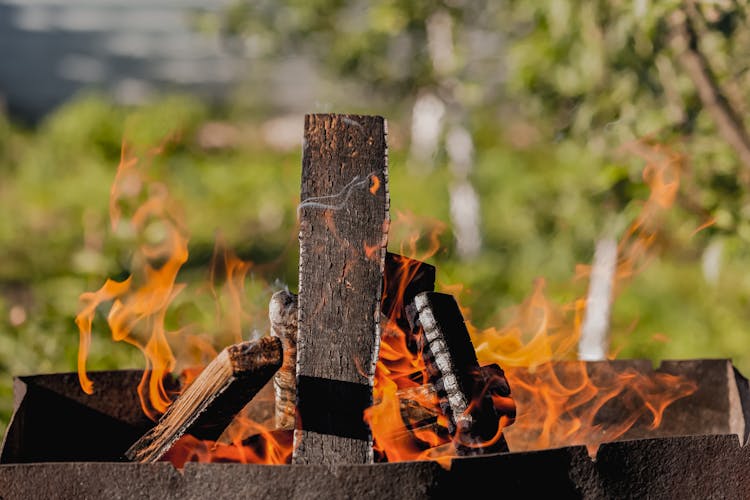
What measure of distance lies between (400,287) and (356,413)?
0.30 metres

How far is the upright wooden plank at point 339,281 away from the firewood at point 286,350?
10 centimetres

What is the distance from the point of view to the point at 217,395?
1.87m

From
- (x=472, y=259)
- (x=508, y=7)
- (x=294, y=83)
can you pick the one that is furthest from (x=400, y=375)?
(x=294, y=83)

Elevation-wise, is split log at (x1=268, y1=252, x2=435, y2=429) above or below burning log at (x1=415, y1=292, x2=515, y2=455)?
above

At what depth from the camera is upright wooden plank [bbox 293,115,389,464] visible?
188cm

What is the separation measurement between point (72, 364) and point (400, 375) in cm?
175

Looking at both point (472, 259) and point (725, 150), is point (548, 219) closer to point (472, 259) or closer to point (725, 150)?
point (725, 150)

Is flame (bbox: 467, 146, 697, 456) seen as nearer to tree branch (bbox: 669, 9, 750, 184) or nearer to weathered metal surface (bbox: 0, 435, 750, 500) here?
weathered metal surface (bbox: 0, 435, 750, 500)

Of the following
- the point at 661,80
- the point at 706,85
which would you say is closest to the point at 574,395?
the point at 706,85

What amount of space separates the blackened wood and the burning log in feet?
0.18

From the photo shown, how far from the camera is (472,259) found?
5680 millimetres

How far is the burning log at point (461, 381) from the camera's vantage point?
6.28ft

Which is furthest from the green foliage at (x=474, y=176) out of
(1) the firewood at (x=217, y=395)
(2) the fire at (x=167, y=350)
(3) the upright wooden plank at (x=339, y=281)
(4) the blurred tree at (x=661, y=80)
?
(1) the firewood at (x=217, y=395)

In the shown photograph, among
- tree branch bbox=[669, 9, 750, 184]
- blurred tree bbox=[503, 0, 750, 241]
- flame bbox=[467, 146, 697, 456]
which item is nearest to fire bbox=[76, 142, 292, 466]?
flame bbox=[467, 146, 697, 456]
